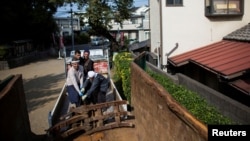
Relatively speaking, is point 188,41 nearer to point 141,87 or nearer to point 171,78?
point 171,78

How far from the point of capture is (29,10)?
34469mm

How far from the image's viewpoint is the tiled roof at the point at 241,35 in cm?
1156

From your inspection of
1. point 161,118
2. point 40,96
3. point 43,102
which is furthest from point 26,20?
point 161,118

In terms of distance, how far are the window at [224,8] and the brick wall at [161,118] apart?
736 cm

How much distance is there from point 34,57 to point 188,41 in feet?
82.0

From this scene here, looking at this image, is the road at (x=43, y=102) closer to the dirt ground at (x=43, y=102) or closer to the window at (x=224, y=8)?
the dirt ground at (x=43, y=102)

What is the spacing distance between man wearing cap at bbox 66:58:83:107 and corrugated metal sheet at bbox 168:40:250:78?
4233 millimetres

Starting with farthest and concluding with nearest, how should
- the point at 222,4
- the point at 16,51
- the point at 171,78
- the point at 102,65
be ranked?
1. the point at 16,51
2. the point at 102,65
3. the point at 222,4
4. the point at 171,78

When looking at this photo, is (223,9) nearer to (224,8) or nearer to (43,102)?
(224,8)

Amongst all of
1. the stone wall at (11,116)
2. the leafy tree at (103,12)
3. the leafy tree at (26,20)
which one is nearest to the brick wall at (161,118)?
the stone wall at (11,116)

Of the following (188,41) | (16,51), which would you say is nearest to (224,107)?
(188,41)

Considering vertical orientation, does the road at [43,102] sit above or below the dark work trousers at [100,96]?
below

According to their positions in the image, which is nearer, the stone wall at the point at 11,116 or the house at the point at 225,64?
the stone wall at the point at 11,116

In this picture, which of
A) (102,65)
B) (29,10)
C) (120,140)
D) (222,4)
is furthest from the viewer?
(29,10)
